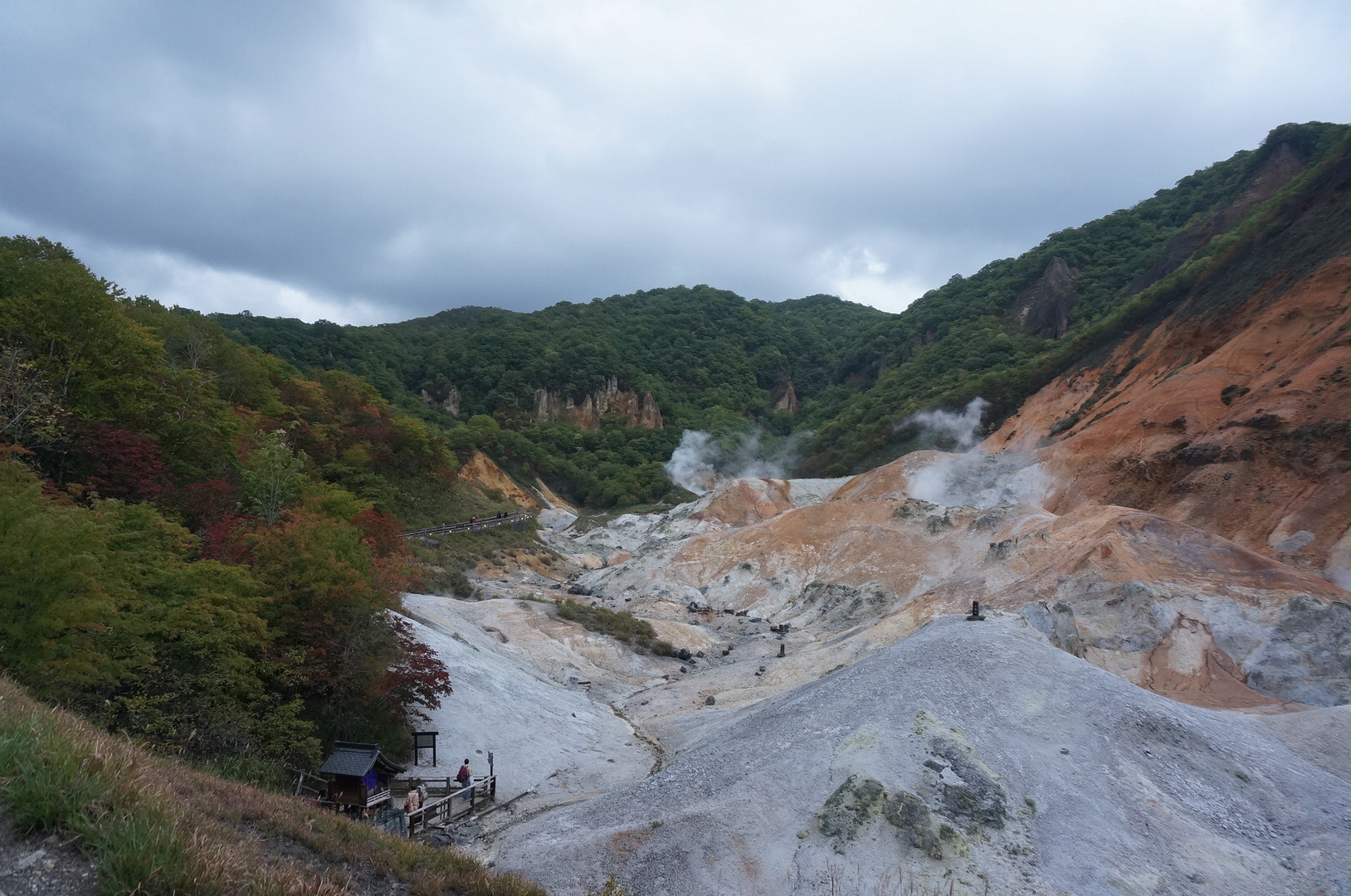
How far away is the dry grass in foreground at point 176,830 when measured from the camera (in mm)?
4559

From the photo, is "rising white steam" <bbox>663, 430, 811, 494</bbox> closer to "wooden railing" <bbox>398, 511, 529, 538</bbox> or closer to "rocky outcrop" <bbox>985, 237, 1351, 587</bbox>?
"wooden railing" <bbox>398, 511, 529, 538</bbox>

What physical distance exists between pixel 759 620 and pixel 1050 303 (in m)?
79.2

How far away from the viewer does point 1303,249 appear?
50312 mm

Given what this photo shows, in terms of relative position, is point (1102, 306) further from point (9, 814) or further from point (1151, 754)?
point (9, 814)

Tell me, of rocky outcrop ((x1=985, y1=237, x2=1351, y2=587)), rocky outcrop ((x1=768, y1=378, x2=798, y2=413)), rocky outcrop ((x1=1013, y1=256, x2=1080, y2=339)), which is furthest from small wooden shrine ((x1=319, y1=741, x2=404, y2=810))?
rocky outcrop ((x1=768, y1=378, x2=798, y2=413))

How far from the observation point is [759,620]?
41562 millimetres

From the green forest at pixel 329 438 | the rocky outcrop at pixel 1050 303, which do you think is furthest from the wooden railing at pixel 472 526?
the rocky outcrop at pixel 1050 303

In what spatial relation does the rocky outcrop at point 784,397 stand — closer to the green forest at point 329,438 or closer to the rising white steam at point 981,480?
the green forest at point 329,438

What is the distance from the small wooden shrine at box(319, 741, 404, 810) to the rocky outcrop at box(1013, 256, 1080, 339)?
330 feet

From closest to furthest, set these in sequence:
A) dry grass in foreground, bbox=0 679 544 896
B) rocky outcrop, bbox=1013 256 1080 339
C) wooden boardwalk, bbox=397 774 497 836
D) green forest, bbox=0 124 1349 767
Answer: dry grass in foreground, bbox=0 679 544 896 < green forest, bbox=0 124 1349 767 < wooden boardwalk, bbox=397 774 497 836 < rocky outcrop, bbox=1013 256 1080 339

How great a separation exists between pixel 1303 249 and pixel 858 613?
140ft

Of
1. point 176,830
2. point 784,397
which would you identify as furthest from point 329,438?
point 784,397

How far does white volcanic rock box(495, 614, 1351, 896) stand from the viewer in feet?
35.9

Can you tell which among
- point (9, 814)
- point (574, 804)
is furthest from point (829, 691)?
point (9, 814)
